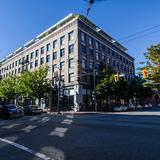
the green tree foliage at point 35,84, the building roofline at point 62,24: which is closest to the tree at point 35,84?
the green tree foliage at point 35,84

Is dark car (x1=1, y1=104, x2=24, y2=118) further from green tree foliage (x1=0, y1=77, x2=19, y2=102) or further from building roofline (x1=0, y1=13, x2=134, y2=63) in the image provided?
green tree foliage (x1=0, y1=77, x2=19, y2=102)

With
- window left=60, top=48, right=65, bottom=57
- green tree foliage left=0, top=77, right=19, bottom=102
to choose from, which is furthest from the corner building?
green tree foliage left=0, top=77, right=19, bottom=102

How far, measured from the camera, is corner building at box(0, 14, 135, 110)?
148 ft

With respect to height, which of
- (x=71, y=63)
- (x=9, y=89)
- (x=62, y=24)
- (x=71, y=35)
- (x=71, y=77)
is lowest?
(x=9, y=89)

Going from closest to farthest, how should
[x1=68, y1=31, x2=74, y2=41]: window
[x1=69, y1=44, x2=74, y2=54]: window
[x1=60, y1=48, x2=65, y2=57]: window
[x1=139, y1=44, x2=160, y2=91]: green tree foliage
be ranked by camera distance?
[x1=139, y1=44, x2=160, y2=91]: green tree foliage → [x1=69, y1=44, x2=74, y2=54]: window → [x1=68, y1=31, x2=74, y2=41]: window → [x1=60, y1=48, x2=65, y2=57]: window

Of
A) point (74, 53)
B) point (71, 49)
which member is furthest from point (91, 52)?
point (74, 53)

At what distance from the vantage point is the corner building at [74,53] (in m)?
45.0

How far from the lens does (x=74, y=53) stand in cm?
4594

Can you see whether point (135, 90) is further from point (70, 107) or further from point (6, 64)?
point (6, 64)

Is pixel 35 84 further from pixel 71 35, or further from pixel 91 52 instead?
pixel 91 52

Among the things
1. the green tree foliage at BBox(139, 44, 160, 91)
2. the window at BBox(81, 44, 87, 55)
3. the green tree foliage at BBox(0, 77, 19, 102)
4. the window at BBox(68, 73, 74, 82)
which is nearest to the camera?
the green tree foliage at BBox(139, 44, 160, 91)

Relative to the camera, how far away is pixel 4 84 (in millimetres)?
57844

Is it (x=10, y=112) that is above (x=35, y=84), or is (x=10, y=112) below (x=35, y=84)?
below

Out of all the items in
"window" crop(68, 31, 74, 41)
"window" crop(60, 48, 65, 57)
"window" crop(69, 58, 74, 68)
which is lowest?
"window" crop(69, 58, 74, 68)
